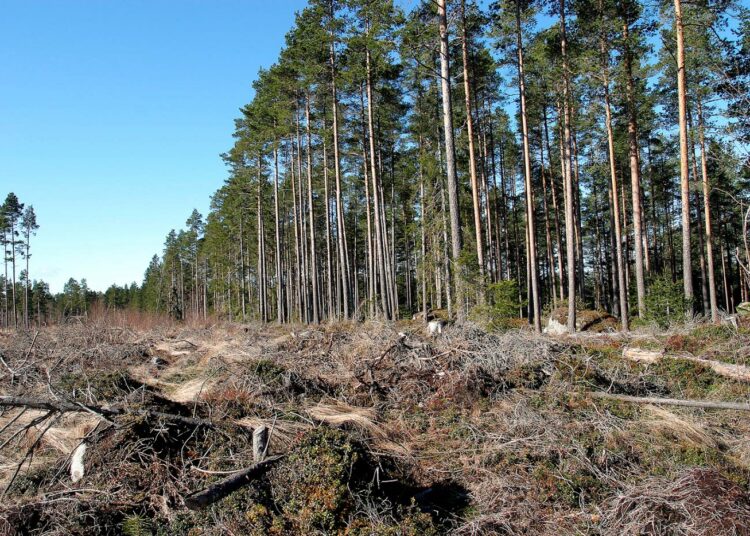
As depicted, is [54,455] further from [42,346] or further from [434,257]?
A: [434,257]

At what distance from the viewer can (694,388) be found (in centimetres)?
702

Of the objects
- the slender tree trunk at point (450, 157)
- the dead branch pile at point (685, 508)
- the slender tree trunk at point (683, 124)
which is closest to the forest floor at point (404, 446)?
the dead branch pile at point (685, 508)

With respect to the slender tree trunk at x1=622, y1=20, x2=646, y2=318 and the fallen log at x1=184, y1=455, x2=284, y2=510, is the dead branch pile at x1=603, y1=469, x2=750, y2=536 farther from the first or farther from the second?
the slender tree trunk at x1=622, y1=20, x2=646, y2=318

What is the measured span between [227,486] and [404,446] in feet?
7.32

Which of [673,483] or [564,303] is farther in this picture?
[564,303]

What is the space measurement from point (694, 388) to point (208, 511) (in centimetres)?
689

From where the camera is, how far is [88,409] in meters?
4.68

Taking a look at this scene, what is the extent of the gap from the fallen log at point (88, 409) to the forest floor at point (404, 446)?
2 cm

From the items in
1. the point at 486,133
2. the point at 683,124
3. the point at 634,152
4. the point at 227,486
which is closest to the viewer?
the point at 227,486

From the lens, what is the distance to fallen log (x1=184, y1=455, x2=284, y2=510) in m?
3.57

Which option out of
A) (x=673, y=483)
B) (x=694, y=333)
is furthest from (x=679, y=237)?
(x=673, y=483)

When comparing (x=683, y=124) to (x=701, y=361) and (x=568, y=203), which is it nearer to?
(x=568, y=203)

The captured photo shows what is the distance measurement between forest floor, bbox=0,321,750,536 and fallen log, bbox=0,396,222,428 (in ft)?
0.07

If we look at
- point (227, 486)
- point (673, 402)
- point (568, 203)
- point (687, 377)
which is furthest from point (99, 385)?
point (568, 203)
